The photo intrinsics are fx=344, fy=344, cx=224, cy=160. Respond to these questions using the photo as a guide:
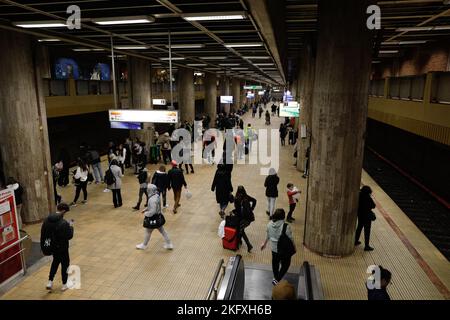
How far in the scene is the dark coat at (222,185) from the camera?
8445mm

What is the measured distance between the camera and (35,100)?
8.40 metres

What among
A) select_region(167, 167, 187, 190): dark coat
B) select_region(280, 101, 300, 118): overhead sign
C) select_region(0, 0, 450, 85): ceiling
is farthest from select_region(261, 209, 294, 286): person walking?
select_region(280, 101, 300, 118): overhead sign

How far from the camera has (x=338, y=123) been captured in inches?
257

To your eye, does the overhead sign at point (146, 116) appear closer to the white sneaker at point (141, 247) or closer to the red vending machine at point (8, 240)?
the white sneaker at point (141, 247)

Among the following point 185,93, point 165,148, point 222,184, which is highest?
point 185,93

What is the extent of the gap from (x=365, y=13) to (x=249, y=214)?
4.35m

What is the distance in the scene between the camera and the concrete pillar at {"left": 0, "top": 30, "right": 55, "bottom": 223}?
7871 millimetres

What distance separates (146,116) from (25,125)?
2.93 metres

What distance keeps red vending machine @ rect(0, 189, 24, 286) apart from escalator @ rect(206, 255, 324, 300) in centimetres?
355

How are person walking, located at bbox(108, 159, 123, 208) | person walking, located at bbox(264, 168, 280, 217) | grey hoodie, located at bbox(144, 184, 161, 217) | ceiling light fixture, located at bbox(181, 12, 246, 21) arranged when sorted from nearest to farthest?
ceiling light fixture, located at bbox(181, 12, 246, 21)
grey hoodie, located at bbox(144, 184, 161, 217)
person walking, located at bbox(264, 168, 280, 217)
person walking, located at bbox(108, 159, 123, 208)

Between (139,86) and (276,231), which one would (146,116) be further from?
(139,86)

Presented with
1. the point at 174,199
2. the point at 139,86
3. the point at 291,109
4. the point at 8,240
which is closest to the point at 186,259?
the point at 8,240

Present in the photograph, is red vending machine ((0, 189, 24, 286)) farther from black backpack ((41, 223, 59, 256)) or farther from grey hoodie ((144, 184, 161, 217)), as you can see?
grey hoodie ((144, 184, 161, 217))

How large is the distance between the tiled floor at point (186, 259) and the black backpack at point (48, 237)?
0.88 m
